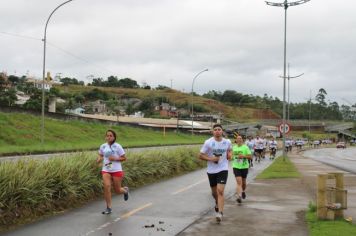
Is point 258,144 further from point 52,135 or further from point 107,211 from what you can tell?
point 107,211

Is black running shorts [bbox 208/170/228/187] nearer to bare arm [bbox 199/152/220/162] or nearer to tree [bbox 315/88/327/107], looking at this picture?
bare arm [bbox 199/152/220/162]

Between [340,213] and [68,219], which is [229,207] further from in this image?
[68,219]

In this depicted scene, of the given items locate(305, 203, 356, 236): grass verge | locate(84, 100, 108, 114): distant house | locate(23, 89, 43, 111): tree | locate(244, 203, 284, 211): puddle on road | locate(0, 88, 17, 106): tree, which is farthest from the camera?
locate(84, 100, 108, 114): distant house

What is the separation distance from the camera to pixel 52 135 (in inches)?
1766

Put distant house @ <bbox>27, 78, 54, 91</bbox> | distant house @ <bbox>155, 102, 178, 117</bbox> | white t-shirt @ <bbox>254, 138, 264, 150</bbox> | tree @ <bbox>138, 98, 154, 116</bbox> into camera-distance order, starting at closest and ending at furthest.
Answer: white t-shirt @ <bbox>254, 138, 264, 150</bbox>
distant house @ <bbox>27, 78, 54, 91</bbox>
distant house @ <bbox>155, 102, 178, 117</bbox>
tree @ <bbox>138, 98, 154, 116</bbox>

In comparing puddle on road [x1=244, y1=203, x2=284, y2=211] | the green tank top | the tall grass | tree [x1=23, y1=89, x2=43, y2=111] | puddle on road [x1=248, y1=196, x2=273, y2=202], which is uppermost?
tree [x1=23, y1=89, x2=43, y2=111]

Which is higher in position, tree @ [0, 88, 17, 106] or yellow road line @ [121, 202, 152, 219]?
tree @ [0, 88, 17, 106]

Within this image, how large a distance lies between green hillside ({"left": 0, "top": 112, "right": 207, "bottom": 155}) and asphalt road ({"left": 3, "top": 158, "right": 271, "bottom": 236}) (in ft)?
56.8

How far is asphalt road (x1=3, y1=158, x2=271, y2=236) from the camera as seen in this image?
8570mm

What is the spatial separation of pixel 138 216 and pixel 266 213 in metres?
2.59

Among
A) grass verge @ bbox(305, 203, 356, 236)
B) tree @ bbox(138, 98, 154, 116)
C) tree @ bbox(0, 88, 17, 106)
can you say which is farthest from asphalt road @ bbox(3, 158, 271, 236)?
tree @ bbox(138, 98, 154, 116)

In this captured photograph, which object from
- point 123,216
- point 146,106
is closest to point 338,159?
point 123,216

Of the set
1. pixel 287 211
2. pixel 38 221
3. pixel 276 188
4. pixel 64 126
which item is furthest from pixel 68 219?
pixel 64 126

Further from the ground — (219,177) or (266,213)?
(219,177)
